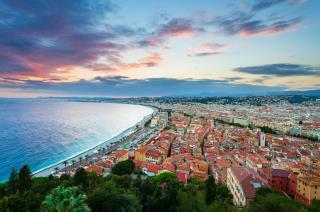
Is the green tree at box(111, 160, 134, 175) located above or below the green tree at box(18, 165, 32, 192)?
below

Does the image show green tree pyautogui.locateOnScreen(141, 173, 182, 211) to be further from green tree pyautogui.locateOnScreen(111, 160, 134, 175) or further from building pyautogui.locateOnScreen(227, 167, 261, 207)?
green tree pyautogui.locateOnScreen(111, 160, 134, 175)

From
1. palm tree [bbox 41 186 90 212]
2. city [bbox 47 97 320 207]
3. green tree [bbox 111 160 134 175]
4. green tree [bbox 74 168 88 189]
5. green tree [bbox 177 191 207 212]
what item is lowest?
city [bbox 47 97 320 207]

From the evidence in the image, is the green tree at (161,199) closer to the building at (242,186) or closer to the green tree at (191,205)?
the green tree at (191,205)

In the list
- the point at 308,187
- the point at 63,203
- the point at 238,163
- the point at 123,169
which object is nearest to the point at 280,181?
the point at 308,187

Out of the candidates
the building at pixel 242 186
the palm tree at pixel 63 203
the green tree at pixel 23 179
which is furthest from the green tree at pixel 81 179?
the building at pixel 242 186

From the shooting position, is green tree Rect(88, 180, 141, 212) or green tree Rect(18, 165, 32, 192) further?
green tree Rect(18, 165, 32, 192)

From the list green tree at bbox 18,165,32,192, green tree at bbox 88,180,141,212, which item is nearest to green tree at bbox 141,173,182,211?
green tree at bbox 88,180,141,212

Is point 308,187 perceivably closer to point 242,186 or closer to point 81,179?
point 242,186

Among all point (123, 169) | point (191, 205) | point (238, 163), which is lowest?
point (238, 163)

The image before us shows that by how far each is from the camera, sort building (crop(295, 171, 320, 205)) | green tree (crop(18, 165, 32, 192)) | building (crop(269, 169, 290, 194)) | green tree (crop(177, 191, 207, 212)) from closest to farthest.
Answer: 1. green tree (crop(177, 191, 207, 212))
2. green tree (crop(18, 165, 32, 192))
3. building (crop(295, 171, 320, 205))
4. building (crop(269, 169, 290, 194))

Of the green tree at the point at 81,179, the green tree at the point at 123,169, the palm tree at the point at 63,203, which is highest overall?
the palm tree at the point at 63,203
